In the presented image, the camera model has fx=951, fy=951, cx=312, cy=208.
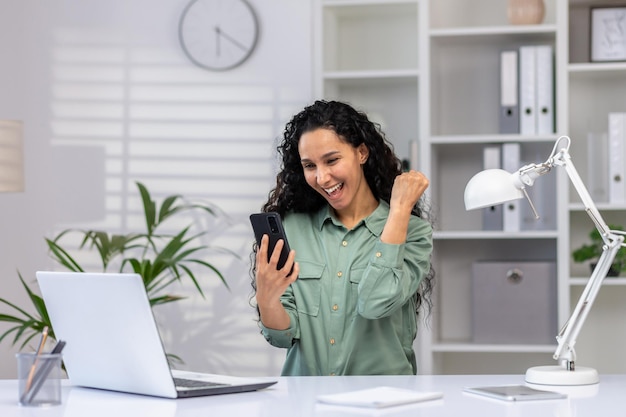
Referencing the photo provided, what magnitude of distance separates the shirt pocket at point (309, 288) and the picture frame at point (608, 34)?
184 centimetres

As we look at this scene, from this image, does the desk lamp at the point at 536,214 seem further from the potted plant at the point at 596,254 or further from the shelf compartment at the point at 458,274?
the shelf compartment at the point at 458,274

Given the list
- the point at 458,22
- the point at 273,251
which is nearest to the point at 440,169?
the point at 458,22

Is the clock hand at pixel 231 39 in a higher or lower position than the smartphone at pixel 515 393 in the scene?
higher

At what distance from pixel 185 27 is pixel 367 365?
2091 mm

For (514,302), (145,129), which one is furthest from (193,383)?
(145,129)

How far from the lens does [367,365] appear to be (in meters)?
2.27

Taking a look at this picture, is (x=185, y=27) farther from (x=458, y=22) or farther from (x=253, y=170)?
(x=458, y=22)

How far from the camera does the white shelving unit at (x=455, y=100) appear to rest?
3.74m

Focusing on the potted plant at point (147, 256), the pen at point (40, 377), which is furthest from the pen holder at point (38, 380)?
the potted plant at point (147, 256)

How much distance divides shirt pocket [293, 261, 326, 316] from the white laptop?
0.40 m

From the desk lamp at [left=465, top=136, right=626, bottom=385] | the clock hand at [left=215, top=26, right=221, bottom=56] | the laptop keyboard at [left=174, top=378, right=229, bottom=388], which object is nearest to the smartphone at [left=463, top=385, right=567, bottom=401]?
the desk lamp at [left=465, top=136, right=626, bottom=385]

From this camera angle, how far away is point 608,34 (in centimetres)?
364

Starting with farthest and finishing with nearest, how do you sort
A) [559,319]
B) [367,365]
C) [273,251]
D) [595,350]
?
[595,350]
[559,319]
[367,365]
[273,251]

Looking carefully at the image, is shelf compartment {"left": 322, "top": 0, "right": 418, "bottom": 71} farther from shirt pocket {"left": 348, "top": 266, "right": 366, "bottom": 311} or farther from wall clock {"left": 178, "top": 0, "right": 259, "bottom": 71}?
shirt pocket {"left": 348, "top": 266, "right": 366, "bottom": 311}
